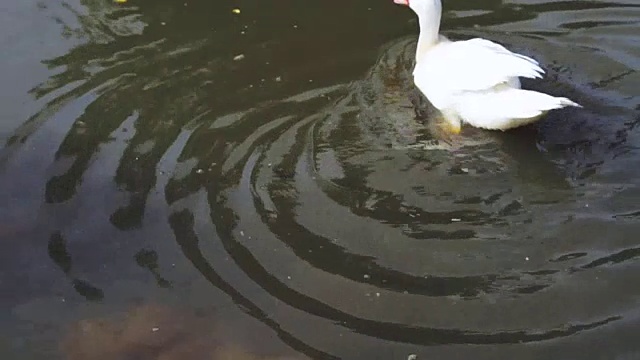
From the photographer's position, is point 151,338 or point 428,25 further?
point 428,25

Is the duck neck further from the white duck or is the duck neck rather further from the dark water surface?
the dark water surface

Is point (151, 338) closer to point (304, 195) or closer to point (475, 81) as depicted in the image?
point (304, 195)

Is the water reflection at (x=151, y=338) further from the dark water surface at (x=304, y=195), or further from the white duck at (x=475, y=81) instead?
the white duck at (x=475, y=81)

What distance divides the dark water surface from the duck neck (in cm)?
25

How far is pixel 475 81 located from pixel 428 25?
0.72 meters

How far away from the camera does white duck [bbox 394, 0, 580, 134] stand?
432cm

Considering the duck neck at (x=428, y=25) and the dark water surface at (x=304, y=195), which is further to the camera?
the duck neck at (x=428, y=25)

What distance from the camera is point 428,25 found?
16.7ft

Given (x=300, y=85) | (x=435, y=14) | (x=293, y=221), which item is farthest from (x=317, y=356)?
(x=435, y=14)

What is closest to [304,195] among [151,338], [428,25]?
[151,338]

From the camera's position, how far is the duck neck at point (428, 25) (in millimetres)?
5094

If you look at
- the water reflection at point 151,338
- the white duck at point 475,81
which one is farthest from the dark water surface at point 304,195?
the white duck at point 475,81

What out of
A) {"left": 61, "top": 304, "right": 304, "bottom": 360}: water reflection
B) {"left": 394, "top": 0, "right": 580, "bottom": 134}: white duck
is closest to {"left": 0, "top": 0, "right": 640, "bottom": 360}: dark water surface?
{"left": 61, "top": 304, "right": 304, "bottom": 360}: water reflection

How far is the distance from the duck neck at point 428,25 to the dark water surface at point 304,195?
25cm
